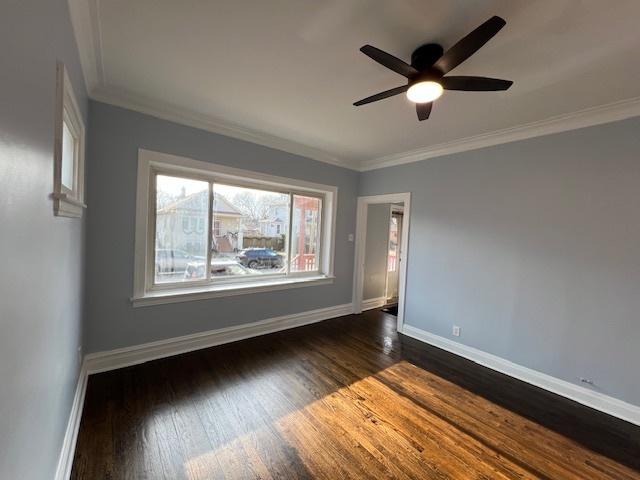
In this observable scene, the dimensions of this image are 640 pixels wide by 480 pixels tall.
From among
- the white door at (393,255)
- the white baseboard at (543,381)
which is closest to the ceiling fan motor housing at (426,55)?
the white baseboard at (543,381)

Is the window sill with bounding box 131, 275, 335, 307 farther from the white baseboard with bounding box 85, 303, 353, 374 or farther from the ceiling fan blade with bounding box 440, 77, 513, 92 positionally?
the ceiling fan blade with bounding box 440, 77, 513, 92

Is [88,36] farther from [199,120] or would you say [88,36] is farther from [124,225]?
[124,225]

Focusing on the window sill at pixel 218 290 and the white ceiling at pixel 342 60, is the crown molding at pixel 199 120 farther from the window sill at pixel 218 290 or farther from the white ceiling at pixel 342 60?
the window sill at pixel 218 290

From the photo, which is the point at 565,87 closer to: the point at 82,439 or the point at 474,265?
the point at 474,265

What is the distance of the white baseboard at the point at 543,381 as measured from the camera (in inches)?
88.7

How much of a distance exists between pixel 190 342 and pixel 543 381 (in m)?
3.67

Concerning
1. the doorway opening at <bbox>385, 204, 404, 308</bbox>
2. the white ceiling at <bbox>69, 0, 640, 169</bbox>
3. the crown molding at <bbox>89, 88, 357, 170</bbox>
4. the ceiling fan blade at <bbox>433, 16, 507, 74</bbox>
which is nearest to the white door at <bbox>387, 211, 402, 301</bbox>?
the doorway opening at <bbox>385, 204, 404, 308</bbox>

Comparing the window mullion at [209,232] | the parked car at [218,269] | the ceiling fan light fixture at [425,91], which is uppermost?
the ceiling fan light fixture at [425,91]

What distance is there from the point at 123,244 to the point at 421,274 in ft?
11.5

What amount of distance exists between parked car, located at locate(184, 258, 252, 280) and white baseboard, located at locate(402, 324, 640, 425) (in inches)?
102

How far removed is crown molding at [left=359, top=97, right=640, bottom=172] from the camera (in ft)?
7.45

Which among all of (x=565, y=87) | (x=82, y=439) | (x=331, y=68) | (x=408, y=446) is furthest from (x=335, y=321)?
(x=565, y=87)

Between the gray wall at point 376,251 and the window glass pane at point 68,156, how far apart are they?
3.89m

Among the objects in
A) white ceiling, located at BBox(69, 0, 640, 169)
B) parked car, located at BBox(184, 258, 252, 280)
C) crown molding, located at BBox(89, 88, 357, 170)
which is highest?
white ceiling, located at BBox(69, 0, 640, 169)
